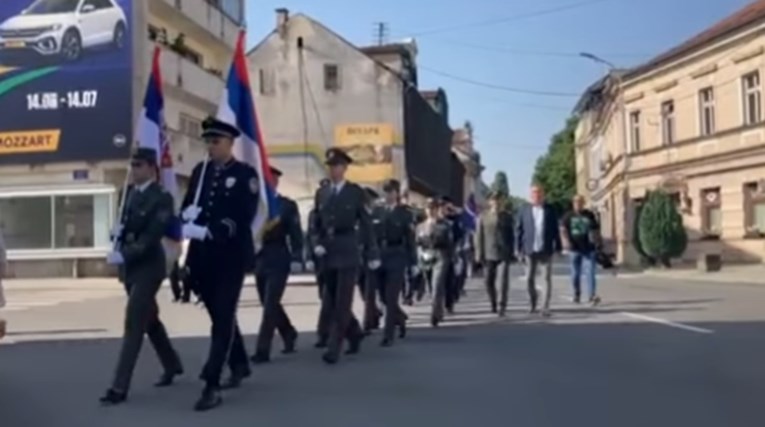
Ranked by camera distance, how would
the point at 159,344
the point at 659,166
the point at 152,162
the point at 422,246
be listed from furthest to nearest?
the point at 659,166
the point at 422,246
the point at 159,344
the point at 152,162

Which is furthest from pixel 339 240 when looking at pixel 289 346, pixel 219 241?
pixel 219 241

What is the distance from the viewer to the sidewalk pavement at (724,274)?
100 feet

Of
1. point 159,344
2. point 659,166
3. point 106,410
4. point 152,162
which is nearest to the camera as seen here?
point 106,410

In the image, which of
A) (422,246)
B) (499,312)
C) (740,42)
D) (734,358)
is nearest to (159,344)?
(734,358)

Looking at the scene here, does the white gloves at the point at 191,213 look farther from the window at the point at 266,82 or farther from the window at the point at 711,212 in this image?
the window at the point at 266,82

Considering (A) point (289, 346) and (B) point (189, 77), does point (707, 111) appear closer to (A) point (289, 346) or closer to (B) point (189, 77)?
(B) point (189, 77)

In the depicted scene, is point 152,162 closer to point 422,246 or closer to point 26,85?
point 422,246

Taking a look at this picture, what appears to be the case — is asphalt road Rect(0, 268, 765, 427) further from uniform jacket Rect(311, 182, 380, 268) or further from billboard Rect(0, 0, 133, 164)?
billboard Rect(0, 0, 133, 164)

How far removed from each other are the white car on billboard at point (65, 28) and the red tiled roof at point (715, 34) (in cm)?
2171

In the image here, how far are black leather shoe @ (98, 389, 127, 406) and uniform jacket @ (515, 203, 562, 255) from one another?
8858 millimetres

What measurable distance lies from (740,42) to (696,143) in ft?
15.2

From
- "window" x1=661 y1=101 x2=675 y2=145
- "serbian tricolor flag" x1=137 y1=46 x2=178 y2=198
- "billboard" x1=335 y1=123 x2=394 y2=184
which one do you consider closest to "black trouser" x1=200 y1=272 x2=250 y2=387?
"serbian tricolor flag" x1=137 y1=46 x2=178 y2=198

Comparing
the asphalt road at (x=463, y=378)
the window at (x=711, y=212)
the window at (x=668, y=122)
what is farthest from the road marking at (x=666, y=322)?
the window at (x=668, y=122)

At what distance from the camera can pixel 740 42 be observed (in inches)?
1607
